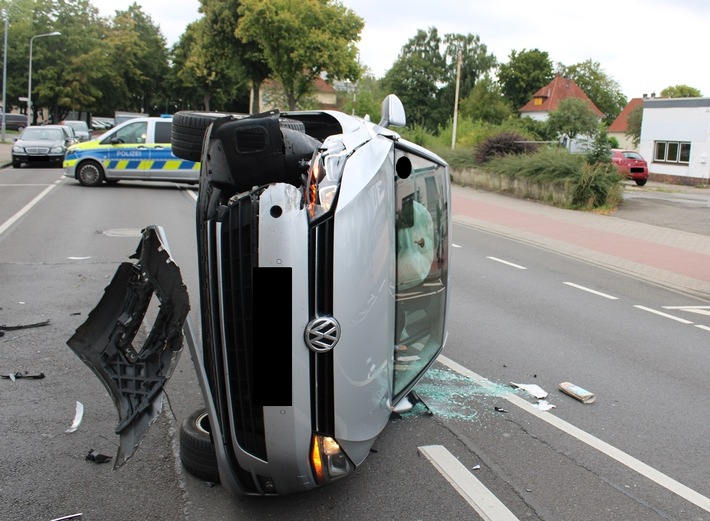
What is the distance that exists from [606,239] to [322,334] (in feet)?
46.4

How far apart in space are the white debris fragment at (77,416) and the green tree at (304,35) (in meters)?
38.1

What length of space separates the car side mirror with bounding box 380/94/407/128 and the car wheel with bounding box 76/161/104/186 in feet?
61.4

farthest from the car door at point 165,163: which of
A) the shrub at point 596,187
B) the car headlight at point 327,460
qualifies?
the car headlight at point 327,460

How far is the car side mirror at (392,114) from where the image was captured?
14.9 ft

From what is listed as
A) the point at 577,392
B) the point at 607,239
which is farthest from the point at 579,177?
the point at 577,392

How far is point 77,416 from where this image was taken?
5.00 meters

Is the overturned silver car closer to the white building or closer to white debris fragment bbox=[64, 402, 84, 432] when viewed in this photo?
white debris fragment bbox=[64, 402, 84, 432]

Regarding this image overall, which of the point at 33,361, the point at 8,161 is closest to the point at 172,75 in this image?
the point at 8,161

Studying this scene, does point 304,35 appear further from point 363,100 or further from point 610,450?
point 610,450

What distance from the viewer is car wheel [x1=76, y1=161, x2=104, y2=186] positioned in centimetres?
2170

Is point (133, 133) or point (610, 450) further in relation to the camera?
point (133, 133)

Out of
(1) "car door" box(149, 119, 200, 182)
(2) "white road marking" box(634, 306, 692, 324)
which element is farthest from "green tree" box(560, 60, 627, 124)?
(2) "white road marking" box(634, 306, 692, 324)

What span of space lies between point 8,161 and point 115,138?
12339 millimetres

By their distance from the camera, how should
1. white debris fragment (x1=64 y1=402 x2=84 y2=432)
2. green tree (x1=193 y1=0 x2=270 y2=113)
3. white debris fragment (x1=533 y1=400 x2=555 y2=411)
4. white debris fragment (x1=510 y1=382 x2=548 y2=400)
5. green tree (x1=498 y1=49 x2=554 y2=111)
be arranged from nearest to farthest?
white debris fragment (x1=64 y1=402 x2=84 y2=432) < white debris fragment (x1=533 y1=400 x2=555 y2=411) < white debris fragment (x1=510 y1=382 x2=548 y2=400) < green tree (x1=193 y1=0 x2=270 y2=113) < green tree (x1=498 y1=49 x2=554 y2=111)
